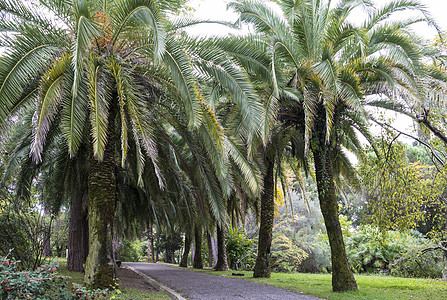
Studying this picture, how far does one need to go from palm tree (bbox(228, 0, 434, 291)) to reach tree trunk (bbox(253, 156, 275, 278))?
3682mm

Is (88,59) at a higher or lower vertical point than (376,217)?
higher

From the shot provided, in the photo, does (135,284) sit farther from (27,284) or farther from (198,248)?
(198,248)

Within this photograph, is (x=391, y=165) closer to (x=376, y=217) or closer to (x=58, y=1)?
(x=376, y=217)

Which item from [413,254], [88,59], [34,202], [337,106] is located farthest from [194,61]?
[413,254]

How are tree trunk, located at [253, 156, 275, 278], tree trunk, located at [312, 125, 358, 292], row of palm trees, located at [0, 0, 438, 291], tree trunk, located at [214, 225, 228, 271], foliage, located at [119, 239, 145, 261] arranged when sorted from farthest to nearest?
foliage, located at [119, 239, 145, 261] → tree trunk, located at [214, 225, 228, 271] → tree trunk, located at [253, 156, 275, 278] → tree trunk, located at [312, 125, 358, 292] → row of palm trees, located at [0, 0, 438, 291]

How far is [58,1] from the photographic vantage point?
→ 7.52 metres

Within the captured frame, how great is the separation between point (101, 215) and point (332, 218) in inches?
248

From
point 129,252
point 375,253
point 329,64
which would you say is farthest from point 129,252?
point 329,64

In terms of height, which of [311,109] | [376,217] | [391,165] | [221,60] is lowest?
[376,217]

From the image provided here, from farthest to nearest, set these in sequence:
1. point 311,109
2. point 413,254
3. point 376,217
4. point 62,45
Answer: point 413,254 → point 376,217 → point 311,109 → point 62,45

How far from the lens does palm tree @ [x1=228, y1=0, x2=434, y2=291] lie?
874 centimetres

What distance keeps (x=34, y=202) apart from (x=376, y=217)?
11.5 m

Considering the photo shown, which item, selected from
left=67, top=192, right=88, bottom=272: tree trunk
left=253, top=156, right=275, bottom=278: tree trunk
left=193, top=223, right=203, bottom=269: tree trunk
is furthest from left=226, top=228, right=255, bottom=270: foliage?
left=67, top=192, right=88, bottom=272: tree trunk

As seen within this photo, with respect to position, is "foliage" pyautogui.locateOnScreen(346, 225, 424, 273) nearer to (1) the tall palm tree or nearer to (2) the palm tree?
(2) the palm tree
